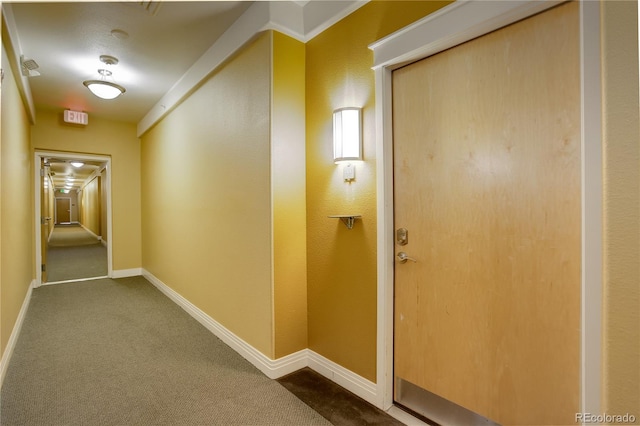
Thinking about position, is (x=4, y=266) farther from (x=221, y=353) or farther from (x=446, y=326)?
(x=446, y=326)

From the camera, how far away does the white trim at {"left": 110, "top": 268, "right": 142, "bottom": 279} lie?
5.44 meters

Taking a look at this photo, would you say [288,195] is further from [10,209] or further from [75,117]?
[75,117]

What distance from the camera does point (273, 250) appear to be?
2.32m

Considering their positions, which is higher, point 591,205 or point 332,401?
point 591,205

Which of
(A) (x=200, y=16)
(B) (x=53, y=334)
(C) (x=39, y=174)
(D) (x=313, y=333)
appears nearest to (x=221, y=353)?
(D) (x=313, y=333)

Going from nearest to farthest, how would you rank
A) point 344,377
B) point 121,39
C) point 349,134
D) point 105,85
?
point 349,134 < point 344,377 < point 121,39 < point 105,85

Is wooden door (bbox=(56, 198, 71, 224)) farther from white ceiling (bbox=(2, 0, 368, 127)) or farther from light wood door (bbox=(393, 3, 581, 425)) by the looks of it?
light wood door (bbox=(393, 3, 581, 425))

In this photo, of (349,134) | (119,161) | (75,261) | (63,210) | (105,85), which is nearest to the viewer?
(349,134)

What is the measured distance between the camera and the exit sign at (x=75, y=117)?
15.8 ft

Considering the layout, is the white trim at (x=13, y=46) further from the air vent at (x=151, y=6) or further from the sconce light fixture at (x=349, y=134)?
the sconce light fixture at (x=349, y=134)

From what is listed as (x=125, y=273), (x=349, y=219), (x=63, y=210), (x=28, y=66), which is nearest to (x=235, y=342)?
(x=349, y=219)

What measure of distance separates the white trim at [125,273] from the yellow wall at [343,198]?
15.0 ft

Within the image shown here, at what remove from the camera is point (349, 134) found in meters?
2.02

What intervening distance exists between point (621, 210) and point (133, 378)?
2.98m
